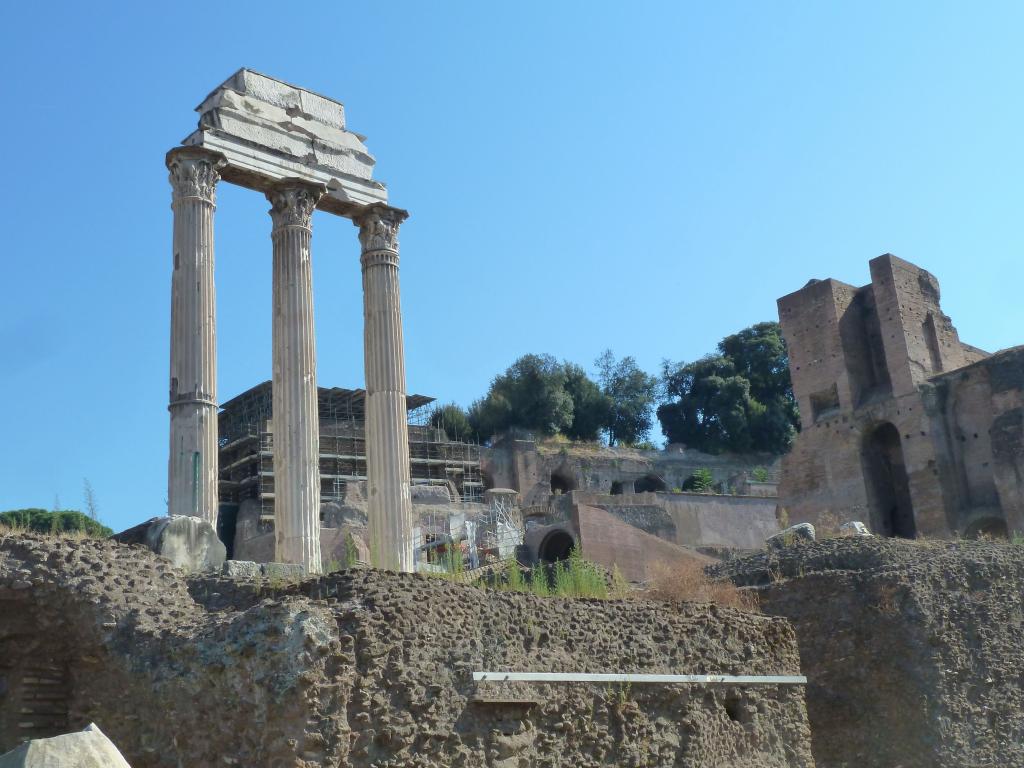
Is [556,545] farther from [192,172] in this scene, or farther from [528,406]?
[528,406]

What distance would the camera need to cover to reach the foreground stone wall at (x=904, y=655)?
34.4ft

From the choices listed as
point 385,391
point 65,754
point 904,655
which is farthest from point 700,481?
point 65,754

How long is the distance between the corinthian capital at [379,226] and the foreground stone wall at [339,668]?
26.8 feet

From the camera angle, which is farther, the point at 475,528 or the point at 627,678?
the point at 475,528

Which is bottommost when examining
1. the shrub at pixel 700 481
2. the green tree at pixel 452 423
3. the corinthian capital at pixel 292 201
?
the corinthian capital at pixel 292 201

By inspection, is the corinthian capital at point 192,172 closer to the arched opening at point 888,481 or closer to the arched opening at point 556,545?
the arched opening at point 556,545

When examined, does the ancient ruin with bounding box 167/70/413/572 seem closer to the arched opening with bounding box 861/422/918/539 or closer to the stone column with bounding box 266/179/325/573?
the stone column with bounding box 266/179/325/573

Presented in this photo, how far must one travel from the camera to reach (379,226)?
1520cm

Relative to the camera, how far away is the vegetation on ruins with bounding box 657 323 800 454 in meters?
48.6

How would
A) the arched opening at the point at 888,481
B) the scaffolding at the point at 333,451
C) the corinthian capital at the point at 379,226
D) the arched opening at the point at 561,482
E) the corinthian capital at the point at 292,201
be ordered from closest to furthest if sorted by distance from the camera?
1. the corinthian capital at the point at 292,201
2. the corinthian capital at the point at 379,226
3. the arched opening at the point at 888,481
4. the scaffolding at the point at 333,451
5. the arched opening at the point at 561,482

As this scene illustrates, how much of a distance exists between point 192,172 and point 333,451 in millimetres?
A: 25753

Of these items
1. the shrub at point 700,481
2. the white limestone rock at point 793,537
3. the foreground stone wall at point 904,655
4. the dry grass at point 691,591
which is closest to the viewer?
the dry grass at point 691,591

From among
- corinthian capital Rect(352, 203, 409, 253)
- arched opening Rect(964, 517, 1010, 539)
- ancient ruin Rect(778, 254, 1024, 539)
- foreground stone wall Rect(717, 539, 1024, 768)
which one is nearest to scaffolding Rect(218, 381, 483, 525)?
ancient ruin Rect(778, 254, 1024, 539)

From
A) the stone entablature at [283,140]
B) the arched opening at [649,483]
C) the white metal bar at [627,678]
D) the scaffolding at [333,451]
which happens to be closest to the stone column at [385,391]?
the stone entablature at [283,140]
